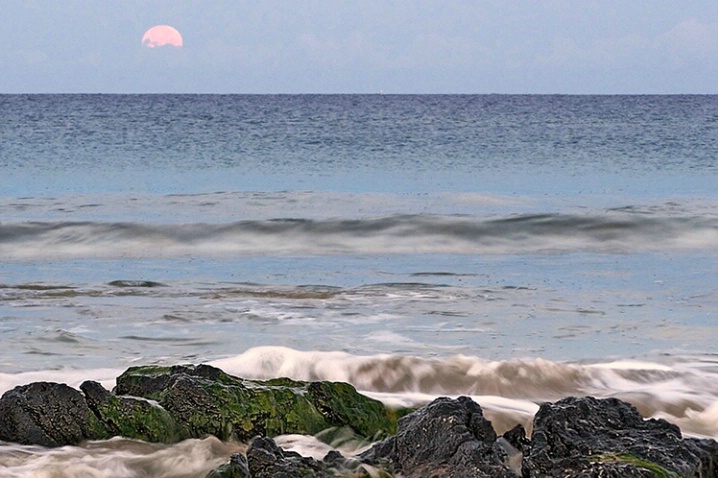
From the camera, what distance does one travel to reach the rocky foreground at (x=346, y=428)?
423cm

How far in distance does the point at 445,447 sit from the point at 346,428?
1.19 m

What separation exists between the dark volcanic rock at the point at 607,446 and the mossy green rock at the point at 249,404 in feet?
4.49

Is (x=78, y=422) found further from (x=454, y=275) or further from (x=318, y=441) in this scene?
(x=454, y=275)

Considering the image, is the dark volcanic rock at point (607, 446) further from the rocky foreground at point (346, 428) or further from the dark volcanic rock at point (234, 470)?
the dark volcanic rock at point (234, 470)

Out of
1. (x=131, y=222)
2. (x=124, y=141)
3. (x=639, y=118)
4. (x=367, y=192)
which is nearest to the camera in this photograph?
(x=131, y=222)

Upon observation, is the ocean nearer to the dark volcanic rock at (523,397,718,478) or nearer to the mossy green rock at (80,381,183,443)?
the mossy green rock at (80,381,183,443)

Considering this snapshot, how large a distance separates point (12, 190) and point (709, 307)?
1765 centimetres

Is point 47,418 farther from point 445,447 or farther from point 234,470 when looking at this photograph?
point 445,447

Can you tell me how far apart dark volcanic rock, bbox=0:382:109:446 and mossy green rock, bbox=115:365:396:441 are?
1.20 feet

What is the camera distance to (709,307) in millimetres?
10398

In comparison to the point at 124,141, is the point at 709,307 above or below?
below

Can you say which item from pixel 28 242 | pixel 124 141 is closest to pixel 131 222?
pixel 28 242

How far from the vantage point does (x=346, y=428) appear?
558cm

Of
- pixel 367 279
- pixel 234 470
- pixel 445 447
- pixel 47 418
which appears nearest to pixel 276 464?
pixel 234 470
